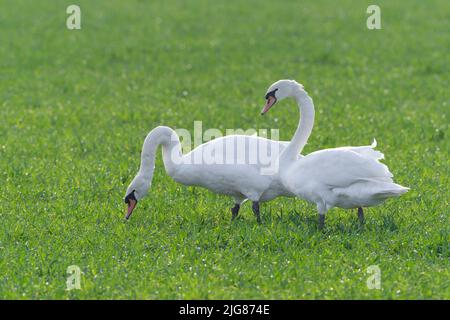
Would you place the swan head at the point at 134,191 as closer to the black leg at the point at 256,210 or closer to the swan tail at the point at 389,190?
the black leg at the point at 256,210

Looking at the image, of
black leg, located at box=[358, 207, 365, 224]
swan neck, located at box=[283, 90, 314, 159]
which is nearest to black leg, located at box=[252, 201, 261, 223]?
swan neck, located at box=[283, 90, 314, 159]

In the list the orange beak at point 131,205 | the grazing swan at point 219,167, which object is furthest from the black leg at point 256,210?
the orange beak at point 131,205

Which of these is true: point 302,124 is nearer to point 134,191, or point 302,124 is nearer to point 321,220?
point 321,220

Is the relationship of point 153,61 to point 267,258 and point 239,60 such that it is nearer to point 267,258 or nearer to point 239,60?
point 239,60

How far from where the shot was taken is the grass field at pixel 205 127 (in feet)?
23.2

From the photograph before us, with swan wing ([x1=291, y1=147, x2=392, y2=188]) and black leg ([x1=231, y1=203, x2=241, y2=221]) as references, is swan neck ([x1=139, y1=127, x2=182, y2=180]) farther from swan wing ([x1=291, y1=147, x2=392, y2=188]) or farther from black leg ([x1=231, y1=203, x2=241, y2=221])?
swan wing ([x1=291, y1=147, x2=392, y2=188])

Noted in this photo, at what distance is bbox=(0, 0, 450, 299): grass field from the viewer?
23.2ft

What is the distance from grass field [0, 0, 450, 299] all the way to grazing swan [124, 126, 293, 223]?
29 centimetres

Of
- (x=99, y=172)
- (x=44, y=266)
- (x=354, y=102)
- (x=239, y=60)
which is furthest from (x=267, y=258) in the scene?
(x=239, y=60)

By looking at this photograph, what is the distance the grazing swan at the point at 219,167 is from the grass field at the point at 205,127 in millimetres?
295

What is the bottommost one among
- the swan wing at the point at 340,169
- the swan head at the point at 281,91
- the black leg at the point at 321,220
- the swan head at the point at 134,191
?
the black leg at the point at 321,220

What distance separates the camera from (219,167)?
8336 mm

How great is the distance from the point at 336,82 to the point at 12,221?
856 cm

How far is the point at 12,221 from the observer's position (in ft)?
27.6
